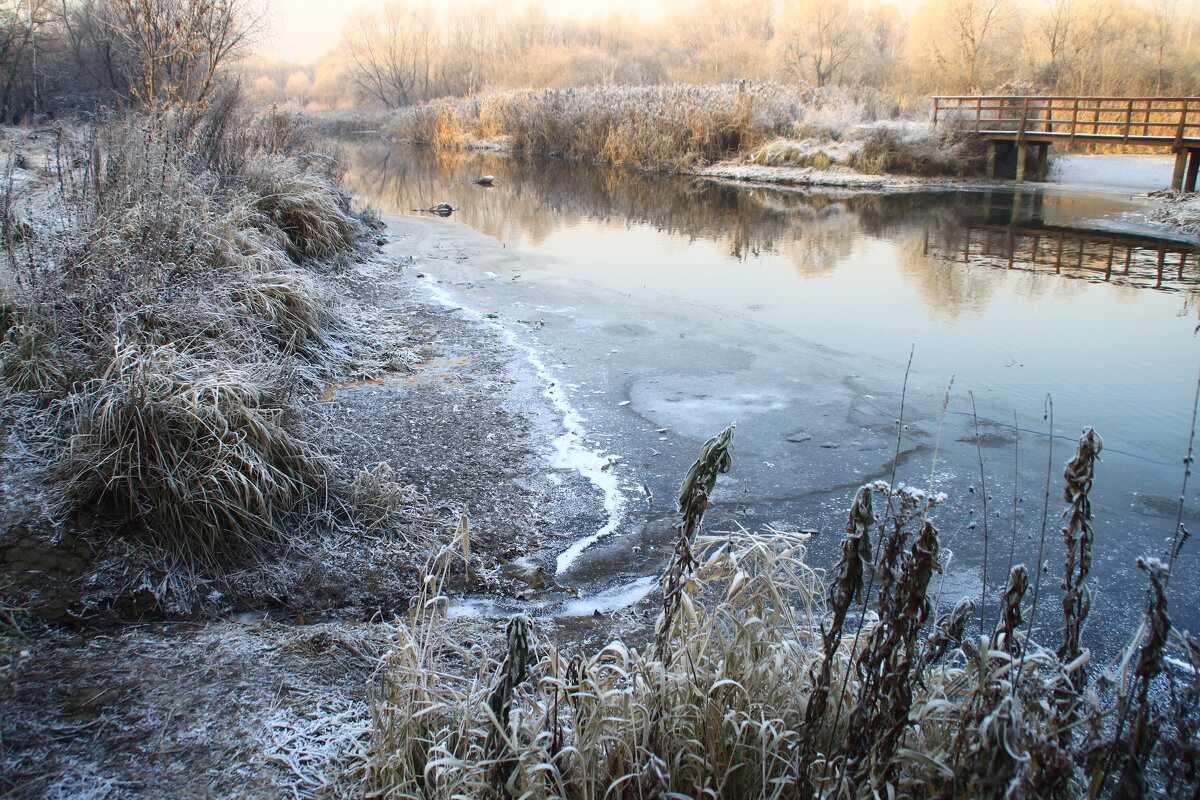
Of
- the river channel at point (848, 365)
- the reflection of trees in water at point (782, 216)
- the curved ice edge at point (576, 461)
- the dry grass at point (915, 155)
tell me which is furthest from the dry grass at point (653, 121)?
the curved ice edge at point (576, 461)

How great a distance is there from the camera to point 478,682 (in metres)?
2.21

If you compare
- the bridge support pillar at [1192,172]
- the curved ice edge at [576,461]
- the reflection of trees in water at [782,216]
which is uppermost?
the bridge support pillar at [1192,172]

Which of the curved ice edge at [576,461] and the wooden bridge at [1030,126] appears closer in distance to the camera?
the curved ice edge at [576,461]

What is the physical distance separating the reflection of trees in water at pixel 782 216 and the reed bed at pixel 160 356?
6.17 m

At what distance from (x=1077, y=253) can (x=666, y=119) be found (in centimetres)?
1389

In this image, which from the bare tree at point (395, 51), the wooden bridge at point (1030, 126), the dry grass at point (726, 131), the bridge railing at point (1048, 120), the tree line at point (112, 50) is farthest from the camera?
the bare tree at point (395, 51)

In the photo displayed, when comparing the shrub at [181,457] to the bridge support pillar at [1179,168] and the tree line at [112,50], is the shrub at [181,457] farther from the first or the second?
the bridge support pillar at [1179,168]

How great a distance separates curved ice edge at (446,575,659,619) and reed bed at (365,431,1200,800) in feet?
2.58

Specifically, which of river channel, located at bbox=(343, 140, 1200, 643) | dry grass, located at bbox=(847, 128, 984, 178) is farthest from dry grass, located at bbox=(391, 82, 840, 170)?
river channel, located at bbox=(343, 140, 1200, 643)

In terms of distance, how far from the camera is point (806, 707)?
195 cm

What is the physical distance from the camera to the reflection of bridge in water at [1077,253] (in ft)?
32.0

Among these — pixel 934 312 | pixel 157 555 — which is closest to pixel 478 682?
pixel 157 555

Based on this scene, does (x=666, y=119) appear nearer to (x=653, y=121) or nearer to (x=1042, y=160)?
(x=653, y=121)

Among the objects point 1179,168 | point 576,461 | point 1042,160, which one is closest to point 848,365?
point 576,461
